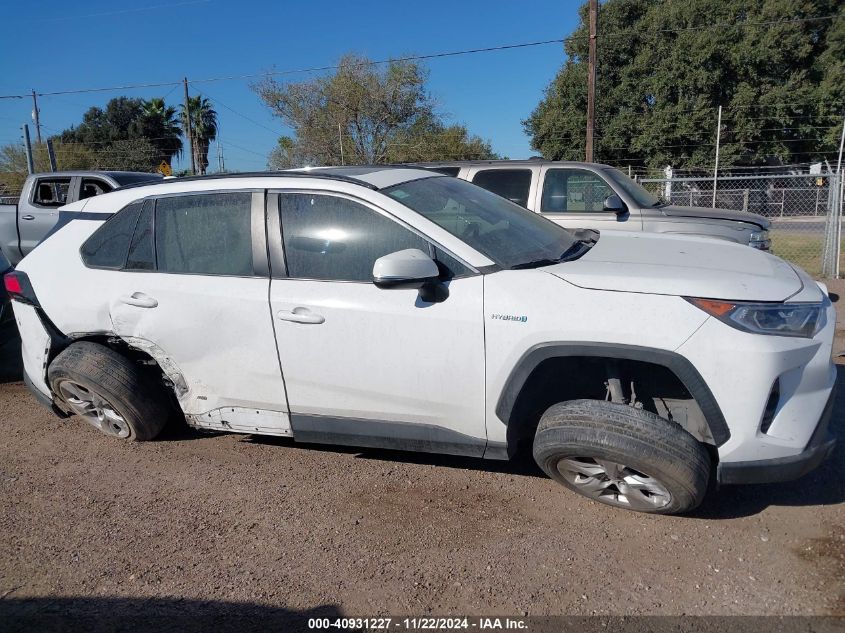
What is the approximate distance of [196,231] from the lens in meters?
3.76

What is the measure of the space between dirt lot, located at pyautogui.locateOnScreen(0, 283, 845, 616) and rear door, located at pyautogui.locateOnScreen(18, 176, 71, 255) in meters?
7.30

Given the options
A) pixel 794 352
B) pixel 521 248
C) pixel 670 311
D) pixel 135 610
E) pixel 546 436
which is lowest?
pixel 135 610

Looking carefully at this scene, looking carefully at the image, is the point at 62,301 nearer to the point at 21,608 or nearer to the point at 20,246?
the point at 21,608

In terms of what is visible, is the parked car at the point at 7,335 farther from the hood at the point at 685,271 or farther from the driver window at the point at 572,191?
the driver window at the point at 572,191

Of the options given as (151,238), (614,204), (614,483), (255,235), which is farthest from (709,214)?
(151,238)

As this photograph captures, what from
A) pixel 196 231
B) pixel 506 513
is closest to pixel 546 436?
pixel 506 513

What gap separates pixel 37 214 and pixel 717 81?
108 feet

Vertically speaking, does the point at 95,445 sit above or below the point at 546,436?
below

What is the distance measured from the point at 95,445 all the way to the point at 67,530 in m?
1.11

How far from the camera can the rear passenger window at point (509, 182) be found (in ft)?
24.9

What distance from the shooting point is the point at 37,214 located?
1013 centimetres

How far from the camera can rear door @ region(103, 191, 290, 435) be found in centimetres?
352

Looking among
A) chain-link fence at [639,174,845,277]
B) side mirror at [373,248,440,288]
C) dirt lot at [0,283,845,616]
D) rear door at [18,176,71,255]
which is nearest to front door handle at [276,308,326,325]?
side mirror at [373,248,440,288]

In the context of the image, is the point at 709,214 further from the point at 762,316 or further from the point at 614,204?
the point at 762,316
